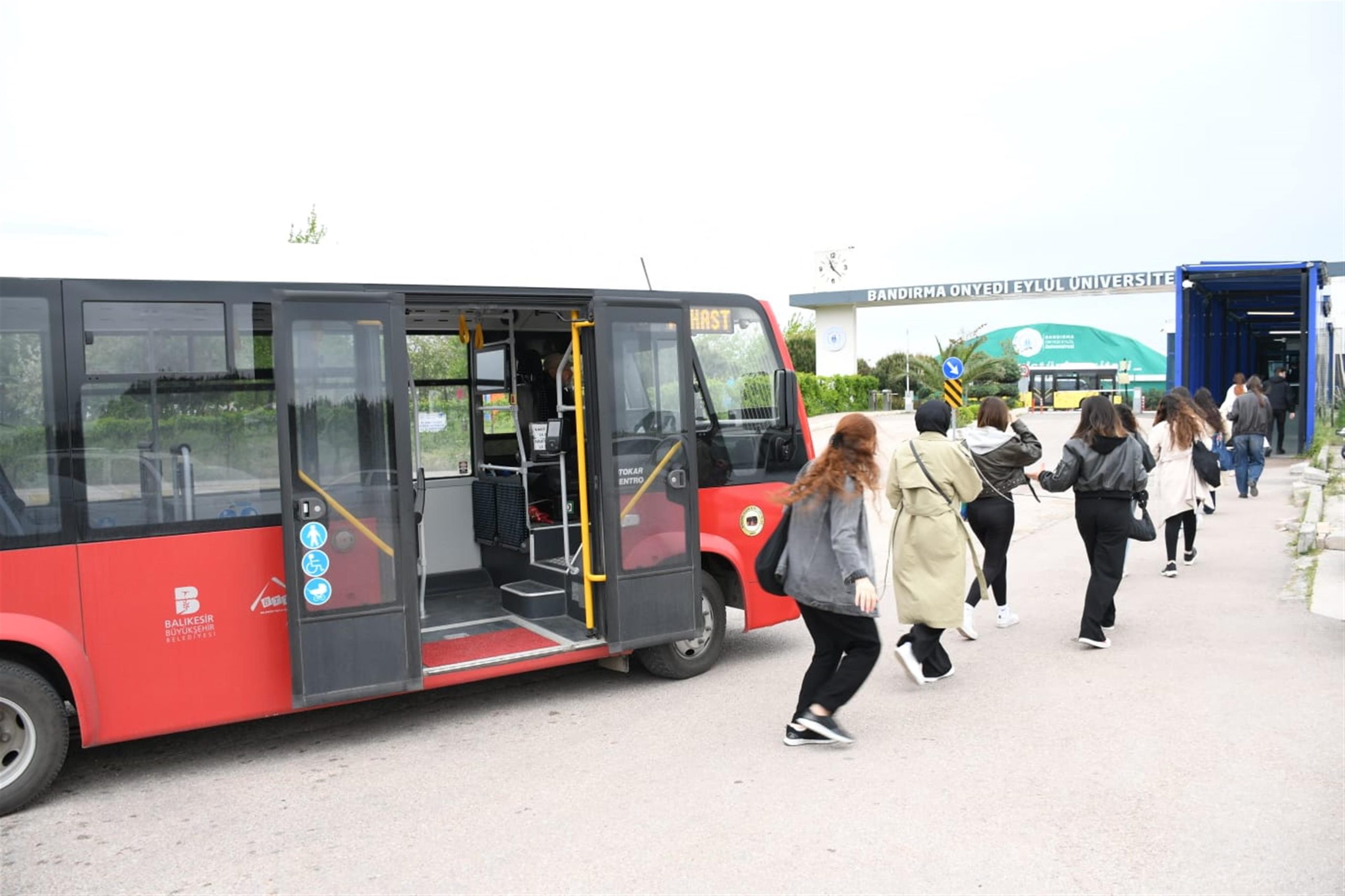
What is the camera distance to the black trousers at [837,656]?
223 inches

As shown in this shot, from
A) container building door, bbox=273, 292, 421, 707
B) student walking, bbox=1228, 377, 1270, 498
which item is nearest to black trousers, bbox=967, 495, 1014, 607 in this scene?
container building door, bbox=273, 292, 421, 707

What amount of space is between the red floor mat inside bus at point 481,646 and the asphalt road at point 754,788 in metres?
0.36

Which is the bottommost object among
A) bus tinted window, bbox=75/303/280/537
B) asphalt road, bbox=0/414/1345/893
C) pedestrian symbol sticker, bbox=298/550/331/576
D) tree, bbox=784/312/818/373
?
asphalt road, bbox=0/414/1345/893

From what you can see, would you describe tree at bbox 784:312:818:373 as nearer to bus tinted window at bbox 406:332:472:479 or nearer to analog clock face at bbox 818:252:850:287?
analog clock face at bbox 818:252:850:287

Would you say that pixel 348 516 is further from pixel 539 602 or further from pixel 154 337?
pixel 539 602

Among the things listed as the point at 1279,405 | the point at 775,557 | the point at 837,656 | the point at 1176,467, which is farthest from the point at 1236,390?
the point at 775,557

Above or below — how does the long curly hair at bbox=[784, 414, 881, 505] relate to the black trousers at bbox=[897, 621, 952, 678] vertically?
above

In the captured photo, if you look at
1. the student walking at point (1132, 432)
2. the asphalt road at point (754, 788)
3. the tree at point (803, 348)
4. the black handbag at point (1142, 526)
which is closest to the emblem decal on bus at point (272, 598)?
the asphalt road at point (754, 788)

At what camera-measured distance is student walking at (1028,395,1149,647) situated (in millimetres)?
7617

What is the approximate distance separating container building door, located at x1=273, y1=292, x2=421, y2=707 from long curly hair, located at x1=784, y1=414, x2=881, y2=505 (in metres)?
2.12

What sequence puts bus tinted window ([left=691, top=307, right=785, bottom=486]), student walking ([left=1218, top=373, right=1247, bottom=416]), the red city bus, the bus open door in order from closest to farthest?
the red city bus
the bus open door
bus tinted window ([left=691, top=307, right=785, bottom=486])
student walking ([left=1218, top=373, right=1247, bottom=416])

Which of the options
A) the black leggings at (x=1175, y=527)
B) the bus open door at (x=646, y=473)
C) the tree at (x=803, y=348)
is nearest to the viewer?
the bus open door at (x=646, y=473)

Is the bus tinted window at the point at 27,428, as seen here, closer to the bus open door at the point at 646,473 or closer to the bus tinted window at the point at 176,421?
the bus tinted window at the point at 176,421

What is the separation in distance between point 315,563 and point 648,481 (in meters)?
2.04
